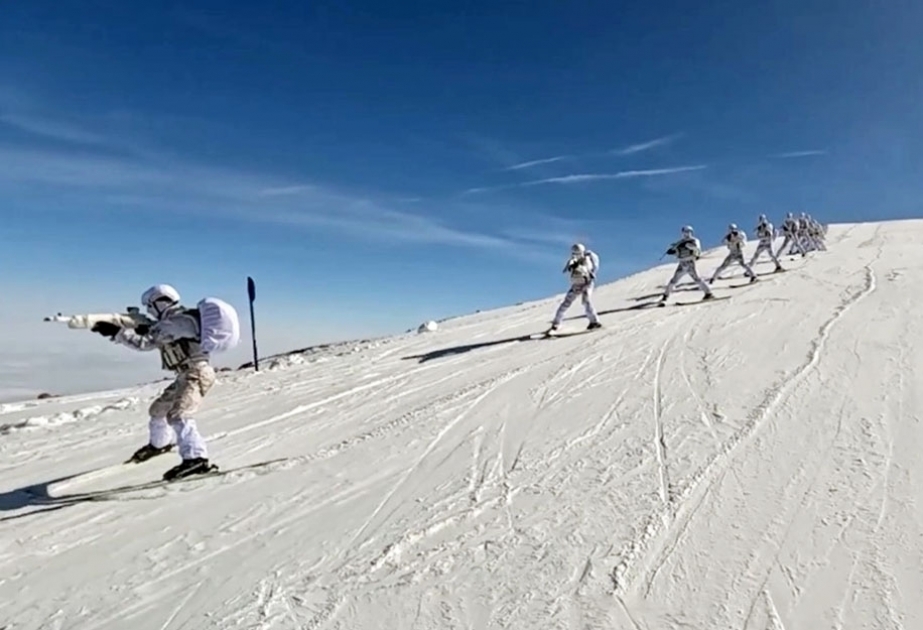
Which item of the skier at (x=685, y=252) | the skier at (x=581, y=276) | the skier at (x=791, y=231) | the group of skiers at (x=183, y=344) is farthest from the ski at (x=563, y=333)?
the skier at (x=791, y=231)

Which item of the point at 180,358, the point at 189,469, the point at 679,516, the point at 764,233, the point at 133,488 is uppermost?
the point at 764,233

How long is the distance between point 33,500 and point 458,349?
9.30 meters

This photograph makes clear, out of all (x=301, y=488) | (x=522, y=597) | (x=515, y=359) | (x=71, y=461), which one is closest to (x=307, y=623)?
(x=522, y=597)

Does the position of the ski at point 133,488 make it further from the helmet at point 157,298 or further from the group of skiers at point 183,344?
→ the helmet at point 157,298

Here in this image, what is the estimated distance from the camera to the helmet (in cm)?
621

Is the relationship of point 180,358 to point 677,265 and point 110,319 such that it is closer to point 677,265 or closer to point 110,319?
point 110,319

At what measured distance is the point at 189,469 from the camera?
6.20 meters

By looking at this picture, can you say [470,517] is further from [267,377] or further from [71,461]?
[267,377]

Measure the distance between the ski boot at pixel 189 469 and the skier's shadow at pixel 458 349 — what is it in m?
6.95

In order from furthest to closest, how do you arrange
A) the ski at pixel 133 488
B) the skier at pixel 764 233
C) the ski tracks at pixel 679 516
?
the skier at pixel 764 233 < the ski at pixel 133 488 < the ski tracks at pixel 679 516

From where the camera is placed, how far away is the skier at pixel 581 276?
1416 centimetres

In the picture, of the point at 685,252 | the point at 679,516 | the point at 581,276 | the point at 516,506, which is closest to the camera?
the point at 679,516

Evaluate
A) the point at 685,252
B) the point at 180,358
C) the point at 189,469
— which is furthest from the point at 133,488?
the point at 685,252

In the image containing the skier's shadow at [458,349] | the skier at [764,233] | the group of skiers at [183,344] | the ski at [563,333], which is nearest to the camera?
the group of skiers at [183,344]
